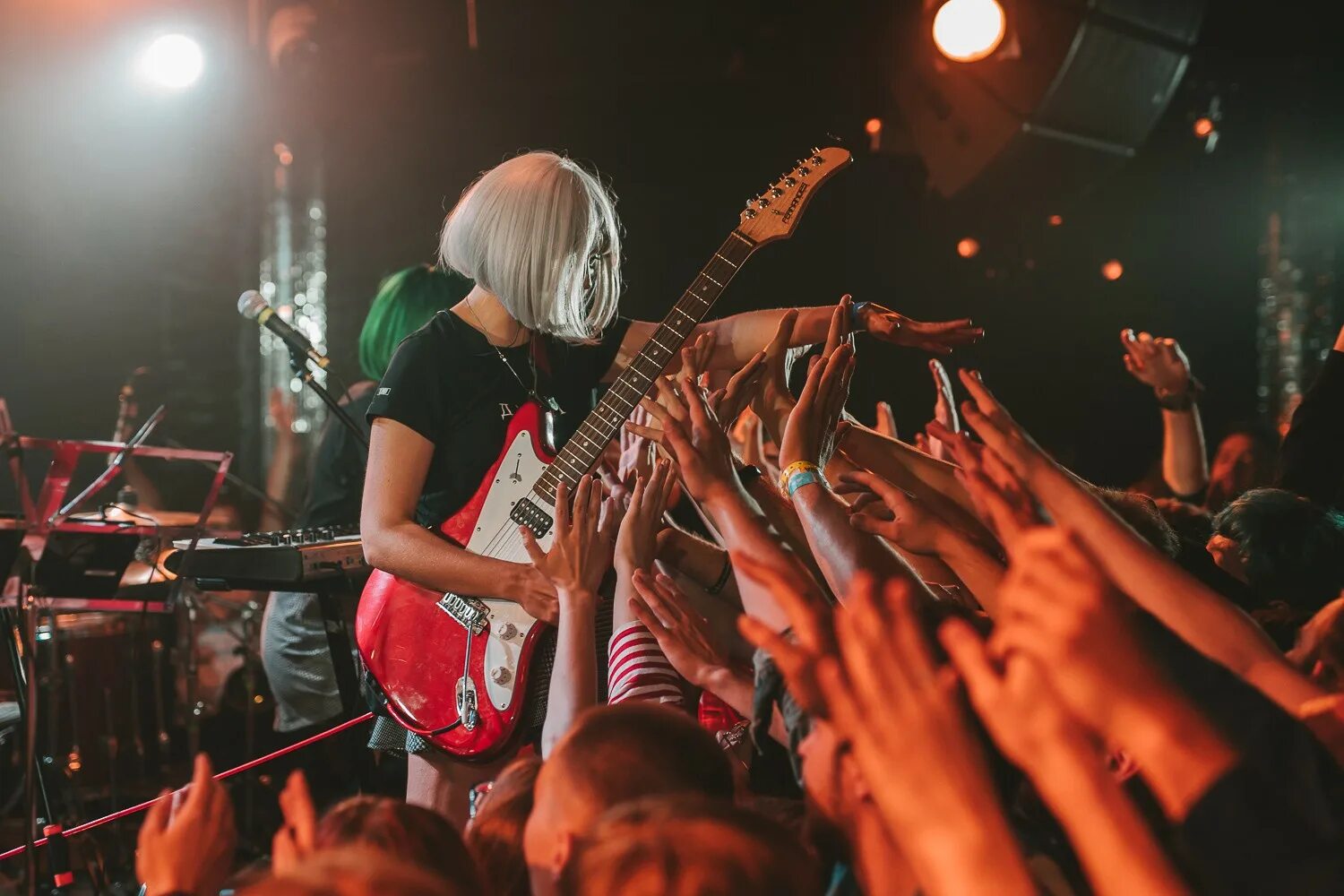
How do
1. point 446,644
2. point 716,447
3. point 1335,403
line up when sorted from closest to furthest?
point 716,447
point 446,644
point 1335,403

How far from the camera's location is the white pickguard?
2.41 meters

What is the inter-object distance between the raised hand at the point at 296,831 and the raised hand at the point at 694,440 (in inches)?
31.5

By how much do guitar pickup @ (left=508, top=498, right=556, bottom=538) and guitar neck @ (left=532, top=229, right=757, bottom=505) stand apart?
1.2 inches

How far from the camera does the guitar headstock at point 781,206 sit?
8.89ft

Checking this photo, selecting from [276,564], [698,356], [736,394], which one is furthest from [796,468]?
[276,564]

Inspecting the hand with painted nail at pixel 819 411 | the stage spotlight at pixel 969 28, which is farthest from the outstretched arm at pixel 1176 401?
the hand with painted nail at pixel 819 411

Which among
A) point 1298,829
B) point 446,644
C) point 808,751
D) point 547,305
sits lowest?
point 446,644

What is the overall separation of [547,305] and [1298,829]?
6.02 feet

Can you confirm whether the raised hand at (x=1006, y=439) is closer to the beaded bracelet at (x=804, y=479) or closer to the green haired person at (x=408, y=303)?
the beaded bracelet at (x=804, y=479)

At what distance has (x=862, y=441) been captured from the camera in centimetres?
264

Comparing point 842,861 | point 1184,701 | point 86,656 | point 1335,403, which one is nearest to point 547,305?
point 842,861

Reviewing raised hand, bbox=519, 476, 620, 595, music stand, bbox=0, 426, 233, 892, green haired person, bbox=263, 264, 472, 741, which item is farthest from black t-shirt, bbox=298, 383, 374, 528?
raised hand, bbox=519, 476, 620, 595

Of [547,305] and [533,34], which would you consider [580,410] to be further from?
[533,34]

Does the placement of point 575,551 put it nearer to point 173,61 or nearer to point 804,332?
point 804,332
